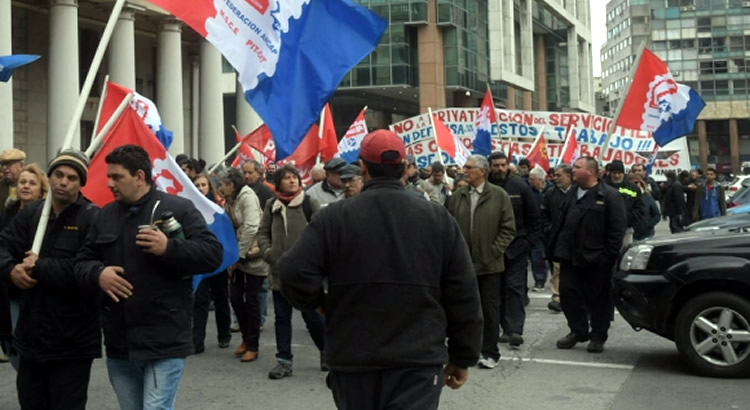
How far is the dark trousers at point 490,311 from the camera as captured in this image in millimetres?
8242

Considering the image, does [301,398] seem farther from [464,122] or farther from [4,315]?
[464,122]

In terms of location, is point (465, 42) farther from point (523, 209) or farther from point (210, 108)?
point (523, 209)

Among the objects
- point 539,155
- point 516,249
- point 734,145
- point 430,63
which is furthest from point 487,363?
point 734,145

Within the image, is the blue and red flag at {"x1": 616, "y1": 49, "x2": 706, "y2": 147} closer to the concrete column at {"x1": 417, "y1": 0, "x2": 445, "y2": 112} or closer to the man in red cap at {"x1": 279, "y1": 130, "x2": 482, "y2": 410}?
the man in red cap at {"x1": 279, "y1": 130, "x2": 482, "y2": 410}

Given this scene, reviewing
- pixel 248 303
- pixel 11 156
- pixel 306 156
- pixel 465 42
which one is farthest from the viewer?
pixel 465 42

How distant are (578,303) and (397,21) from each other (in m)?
42.6

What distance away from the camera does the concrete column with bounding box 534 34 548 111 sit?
228 feet

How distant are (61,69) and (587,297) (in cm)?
2256

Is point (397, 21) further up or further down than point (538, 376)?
further up

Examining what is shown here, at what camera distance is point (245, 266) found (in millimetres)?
8992

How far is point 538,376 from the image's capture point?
26.1 feet

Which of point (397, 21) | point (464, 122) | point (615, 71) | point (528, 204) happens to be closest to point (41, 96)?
point (464, 122)

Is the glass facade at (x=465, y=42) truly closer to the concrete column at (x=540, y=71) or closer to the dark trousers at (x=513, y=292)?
the concrete column at (x=540, y=71)

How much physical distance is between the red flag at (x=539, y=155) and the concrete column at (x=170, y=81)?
15.5 metres
